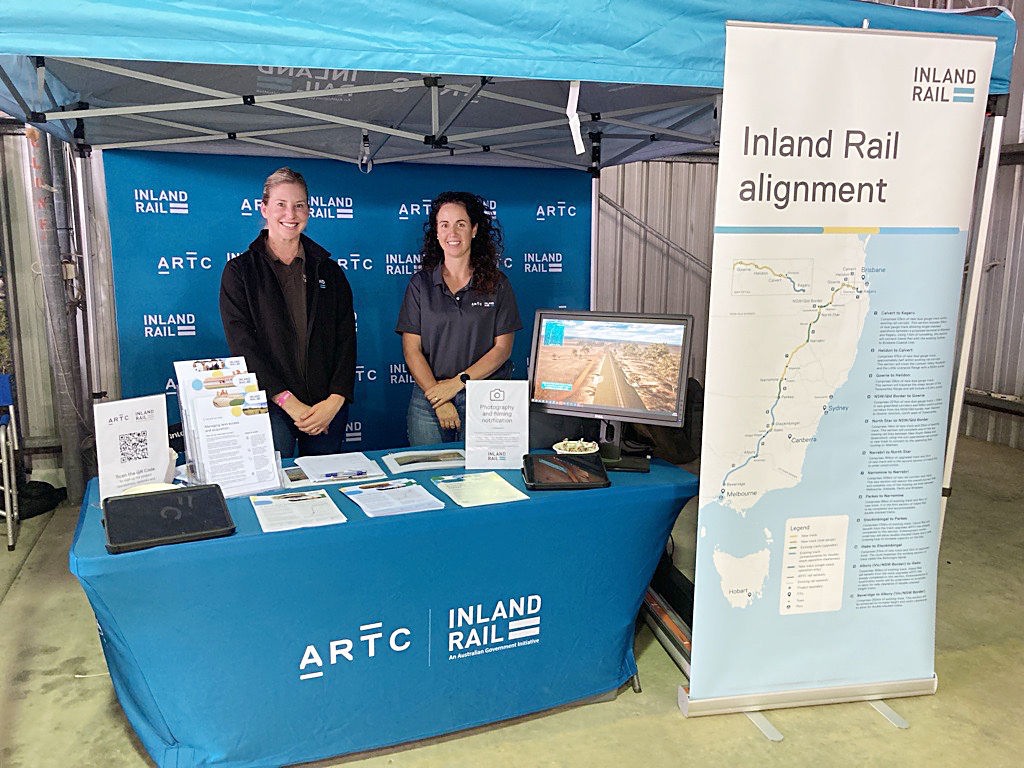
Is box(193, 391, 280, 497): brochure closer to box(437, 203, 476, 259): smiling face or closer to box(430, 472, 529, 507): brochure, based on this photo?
box(430, 472, 529, 507): brochure

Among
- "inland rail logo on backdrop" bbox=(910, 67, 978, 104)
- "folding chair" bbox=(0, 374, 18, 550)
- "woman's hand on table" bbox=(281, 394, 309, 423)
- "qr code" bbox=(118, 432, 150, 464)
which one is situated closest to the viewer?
"qr code" bbox=(118, 432, 150, 464)

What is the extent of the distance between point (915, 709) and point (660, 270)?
422 centimetres

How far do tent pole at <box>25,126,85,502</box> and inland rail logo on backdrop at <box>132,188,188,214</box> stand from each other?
65 cm

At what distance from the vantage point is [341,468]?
7.24 ft

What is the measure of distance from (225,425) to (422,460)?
598 mm

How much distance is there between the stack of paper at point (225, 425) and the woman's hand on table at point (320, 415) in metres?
0.75

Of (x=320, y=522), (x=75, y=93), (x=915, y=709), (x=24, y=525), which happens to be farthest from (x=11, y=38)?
(x=24, y=525)

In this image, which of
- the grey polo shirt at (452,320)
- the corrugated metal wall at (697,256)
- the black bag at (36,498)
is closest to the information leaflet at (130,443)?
the grey polo shirt at (452,320)

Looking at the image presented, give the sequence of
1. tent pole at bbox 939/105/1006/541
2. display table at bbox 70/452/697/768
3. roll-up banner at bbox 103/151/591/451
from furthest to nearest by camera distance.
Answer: roll-up banner at bbox 103/151/591/451
tent pole at bbox 939/105/1006/541
display table at bbox 70/452/697/768

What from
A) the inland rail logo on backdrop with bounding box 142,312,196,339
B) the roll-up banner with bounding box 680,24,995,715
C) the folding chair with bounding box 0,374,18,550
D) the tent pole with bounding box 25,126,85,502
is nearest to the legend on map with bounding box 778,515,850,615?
the roll-up banner with bounding box 680,24,995,715

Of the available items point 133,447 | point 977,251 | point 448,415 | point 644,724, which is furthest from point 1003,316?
point 133,447

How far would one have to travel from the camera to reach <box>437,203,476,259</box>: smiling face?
9.58 feet

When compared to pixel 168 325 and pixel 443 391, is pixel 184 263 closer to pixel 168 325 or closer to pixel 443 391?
pixel 168 325

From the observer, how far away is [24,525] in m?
3.79
